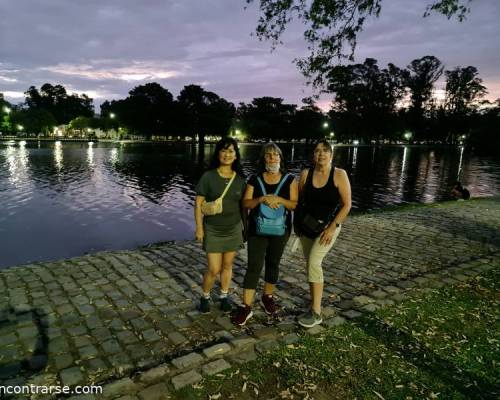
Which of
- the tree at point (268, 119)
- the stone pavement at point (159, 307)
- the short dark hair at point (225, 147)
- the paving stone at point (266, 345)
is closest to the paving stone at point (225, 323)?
the stone pavement at point (159, 307)

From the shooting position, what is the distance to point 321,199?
4.02m

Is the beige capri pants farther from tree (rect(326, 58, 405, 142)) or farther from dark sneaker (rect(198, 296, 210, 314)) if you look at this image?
tree (rect(326, 58, 405, 142))

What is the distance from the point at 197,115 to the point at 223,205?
84.0 metres

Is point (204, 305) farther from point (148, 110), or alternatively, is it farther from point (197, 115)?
point (148, 110)

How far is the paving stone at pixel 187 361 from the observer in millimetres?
3509

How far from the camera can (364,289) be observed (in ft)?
18.4

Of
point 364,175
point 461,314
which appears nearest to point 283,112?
point 364,175

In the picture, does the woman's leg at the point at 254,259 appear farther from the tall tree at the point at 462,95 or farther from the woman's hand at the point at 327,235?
the tall tree at the point at 462,95

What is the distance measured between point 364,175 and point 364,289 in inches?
1012

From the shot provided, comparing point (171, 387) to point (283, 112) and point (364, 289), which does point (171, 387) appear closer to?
point (364, 289)

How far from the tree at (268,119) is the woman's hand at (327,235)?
115 metres

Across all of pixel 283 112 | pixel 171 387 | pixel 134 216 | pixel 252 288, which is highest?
pixel 283 112

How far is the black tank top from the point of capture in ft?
13.1

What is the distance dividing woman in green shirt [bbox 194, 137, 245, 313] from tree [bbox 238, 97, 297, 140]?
115064 mm
